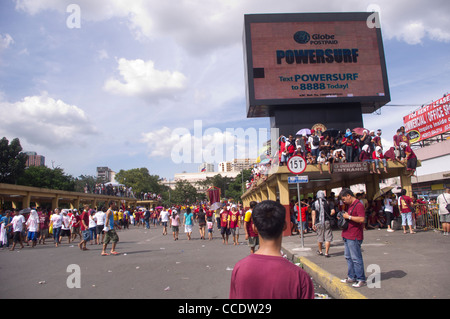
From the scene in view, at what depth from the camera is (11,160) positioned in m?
42.7

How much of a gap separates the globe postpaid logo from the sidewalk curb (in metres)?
20.9

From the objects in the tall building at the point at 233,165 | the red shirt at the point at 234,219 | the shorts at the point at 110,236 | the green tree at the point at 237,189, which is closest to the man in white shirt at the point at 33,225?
the shorts at the point at 110,236

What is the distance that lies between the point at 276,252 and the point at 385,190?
633 inches

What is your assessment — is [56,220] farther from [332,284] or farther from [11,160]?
[11,160]

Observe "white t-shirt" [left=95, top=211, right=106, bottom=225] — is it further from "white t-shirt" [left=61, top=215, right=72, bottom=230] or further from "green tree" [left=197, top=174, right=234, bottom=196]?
"green tree" [left=197, top=174, right=234, bottom=196]

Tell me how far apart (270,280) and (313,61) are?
81.1 ft

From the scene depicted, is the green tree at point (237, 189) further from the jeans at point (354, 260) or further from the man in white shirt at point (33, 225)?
the jeans at point (354, 260)

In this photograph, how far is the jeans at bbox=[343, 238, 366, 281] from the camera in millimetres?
5578

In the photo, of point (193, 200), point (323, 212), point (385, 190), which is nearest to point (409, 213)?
point (385, 190)

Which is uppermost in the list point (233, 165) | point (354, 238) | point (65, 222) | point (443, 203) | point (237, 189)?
point (233, 165)

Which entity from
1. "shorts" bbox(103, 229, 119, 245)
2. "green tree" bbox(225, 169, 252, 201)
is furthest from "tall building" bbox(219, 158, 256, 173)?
"shorts" bbox(103, 229, 119, 245)

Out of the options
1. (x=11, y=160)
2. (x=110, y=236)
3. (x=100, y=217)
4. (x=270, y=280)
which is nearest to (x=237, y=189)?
(x=11, y=160)

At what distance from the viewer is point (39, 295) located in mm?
5812

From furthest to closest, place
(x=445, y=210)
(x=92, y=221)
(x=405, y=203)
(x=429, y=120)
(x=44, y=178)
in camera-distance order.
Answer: (x=44, y=178) < (x=429, y=120) < (x=92, y=221) < (x=405, y=203) < (x=445, y=210)
